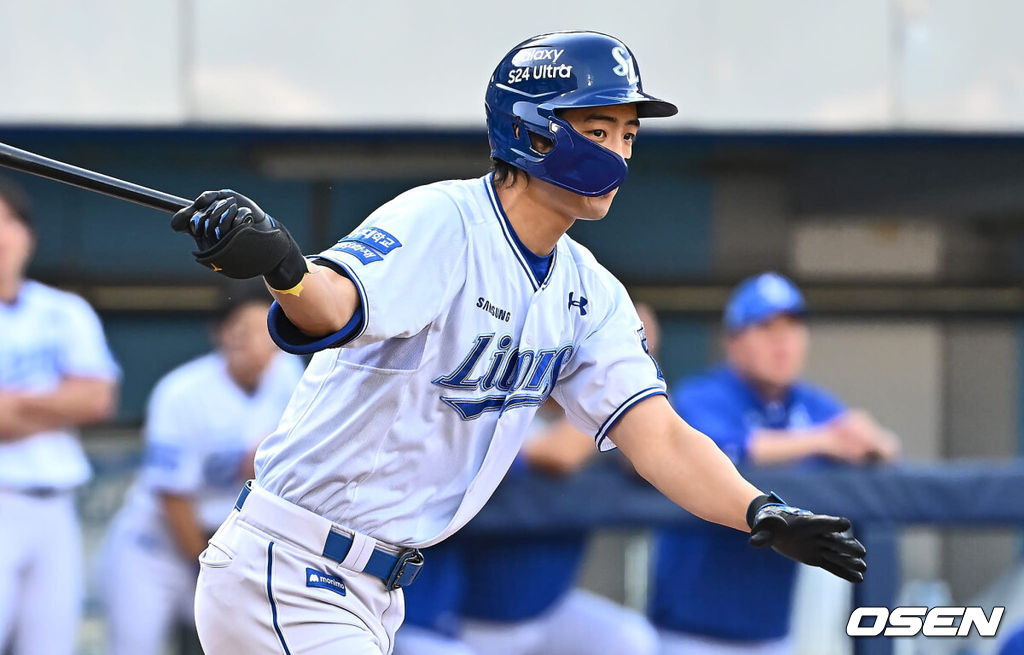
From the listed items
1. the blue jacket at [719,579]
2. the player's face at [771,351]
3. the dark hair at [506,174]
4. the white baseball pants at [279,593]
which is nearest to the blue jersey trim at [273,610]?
the white baseball pants at [279,593]

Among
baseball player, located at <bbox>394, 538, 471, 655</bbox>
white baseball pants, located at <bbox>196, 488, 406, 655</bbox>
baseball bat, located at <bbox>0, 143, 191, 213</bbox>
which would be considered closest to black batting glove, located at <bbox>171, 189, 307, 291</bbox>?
baseball bat, located at <bbox>0, 143, 191, 213</bbox>

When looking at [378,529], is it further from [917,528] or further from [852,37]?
[852,37]

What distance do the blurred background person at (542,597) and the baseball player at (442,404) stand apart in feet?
4.64

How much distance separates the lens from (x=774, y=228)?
22.9ft

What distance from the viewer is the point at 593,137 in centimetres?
249

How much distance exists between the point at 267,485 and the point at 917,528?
2472 millimetres

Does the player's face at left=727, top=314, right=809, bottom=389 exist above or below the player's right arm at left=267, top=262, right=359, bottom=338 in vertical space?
below

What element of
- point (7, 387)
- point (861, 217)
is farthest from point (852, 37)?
point (7, 387)

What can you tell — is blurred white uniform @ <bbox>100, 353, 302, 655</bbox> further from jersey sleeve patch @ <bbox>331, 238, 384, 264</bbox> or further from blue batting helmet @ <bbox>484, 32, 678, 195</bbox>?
jersey sleeve patch @ <bbox>331, 238, 384, 264</bbox>

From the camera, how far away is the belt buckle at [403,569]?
2.47m

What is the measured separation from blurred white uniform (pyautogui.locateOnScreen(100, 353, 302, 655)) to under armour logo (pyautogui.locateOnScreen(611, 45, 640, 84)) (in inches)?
84.6

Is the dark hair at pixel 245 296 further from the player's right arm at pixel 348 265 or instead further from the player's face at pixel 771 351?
the player's right arm at pixel 348 265

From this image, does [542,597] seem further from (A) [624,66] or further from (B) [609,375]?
(A) [624,66]

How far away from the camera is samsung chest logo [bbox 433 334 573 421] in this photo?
94.7 inches
